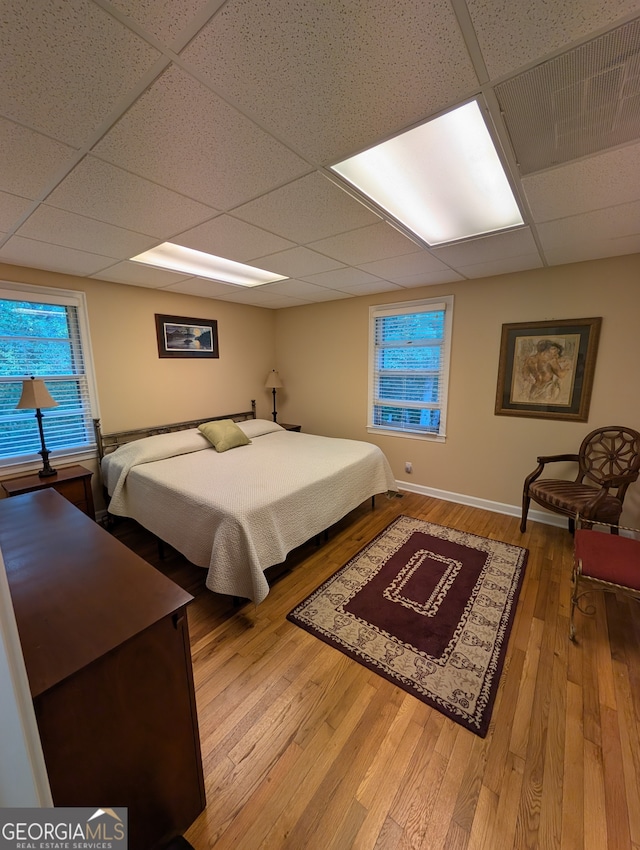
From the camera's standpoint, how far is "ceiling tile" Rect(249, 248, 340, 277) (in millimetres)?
2521

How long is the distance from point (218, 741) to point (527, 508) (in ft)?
9.59

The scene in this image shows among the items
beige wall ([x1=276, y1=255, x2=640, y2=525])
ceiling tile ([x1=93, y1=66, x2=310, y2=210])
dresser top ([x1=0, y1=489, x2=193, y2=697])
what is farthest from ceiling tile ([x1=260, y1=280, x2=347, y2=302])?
dresser top ([x1=0, y1=489, x2=193, y2=697])

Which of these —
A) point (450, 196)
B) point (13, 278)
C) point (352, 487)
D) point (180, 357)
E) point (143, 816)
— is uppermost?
point (450, 196)

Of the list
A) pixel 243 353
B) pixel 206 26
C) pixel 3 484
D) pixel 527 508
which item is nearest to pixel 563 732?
pixel 527 508

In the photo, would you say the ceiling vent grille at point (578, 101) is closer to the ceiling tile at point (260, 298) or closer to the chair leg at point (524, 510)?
the chair leg at point (524, 510)

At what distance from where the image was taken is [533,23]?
849 mm

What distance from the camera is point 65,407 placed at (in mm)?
3084

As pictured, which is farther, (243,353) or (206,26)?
(243,353)

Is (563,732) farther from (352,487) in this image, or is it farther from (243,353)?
(243,353)

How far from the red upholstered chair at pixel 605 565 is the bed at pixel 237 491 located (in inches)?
64.4

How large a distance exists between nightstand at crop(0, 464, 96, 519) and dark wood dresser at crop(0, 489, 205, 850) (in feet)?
5.47

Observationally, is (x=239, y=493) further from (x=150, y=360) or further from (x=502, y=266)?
(x=502, y=266)

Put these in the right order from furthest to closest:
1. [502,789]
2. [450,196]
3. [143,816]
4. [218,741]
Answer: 1. [450,196]
2. [218,741]
3. [502,789]
4. [143,816]

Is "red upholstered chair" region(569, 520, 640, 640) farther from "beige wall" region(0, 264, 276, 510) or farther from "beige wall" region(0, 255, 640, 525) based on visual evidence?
"beige wall" region(0, 264, 276, 510)
